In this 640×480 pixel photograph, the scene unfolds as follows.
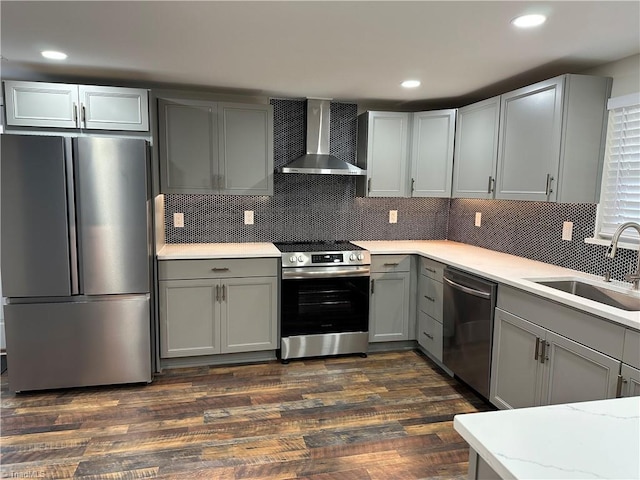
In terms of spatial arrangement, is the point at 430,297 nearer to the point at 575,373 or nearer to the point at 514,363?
the point at 514,363

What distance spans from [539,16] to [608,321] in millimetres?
1410

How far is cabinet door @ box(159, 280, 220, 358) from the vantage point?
335cm

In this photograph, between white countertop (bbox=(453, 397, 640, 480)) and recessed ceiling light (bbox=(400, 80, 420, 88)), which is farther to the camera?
recessed ceiling light (bbox=(400, 80, 420, 88))

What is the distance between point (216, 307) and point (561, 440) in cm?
283

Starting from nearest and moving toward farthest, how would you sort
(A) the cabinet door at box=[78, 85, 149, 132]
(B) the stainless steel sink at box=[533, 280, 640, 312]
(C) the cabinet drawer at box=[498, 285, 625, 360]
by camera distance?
1. (C) the cabinet drawer at box=[498, 285, 625, 360]
2. (B) the stainless steel sink at box=[533, 280, 640, 312]
3. (A) the cabinet door at box=[78, 85, 149, 132]

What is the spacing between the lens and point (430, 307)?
3611 millimetres

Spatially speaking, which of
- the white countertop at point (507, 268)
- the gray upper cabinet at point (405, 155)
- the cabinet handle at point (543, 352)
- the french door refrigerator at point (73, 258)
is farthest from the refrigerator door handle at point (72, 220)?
the cabinet handle at point (543, 352)

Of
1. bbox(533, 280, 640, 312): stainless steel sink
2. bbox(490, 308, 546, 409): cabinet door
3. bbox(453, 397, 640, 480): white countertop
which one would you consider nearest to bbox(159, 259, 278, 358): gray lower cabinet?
bbox(490, 308, 546, 409): cabinet door

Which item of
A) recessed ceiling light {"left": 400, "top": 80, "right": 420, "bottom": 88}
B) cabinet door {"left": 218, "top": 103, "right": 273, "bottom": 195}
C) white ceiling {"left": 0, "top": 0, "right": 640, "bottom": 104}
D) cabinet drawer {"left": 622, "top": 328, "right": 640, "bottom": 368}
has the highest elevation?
recessed ceiling light {"left": 400, "top": 80, "right": 420, "bottom": 88}

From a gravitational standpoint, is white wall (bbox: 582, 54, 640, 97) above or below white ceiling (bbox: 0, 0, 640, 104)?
below

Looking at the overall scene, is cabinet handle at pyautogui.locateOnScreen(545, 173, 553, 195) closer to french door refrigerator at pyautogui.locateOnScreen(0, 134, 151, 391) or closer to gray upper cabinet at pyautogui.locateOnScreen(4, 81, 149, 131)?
french door refrigerator at pyautogui.locateOnScreen(0, 134, 151, 391)

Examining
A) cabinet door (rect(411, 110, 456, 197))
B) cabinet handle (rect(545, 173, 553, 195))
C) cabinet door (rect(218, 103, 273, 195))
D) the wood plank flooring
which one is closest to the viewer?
the wood plank flooring

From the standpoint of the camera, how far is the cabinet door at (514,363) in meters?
2.41

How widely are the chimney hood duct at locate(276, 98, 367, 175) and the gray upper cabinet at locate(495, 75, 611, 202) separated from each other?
1441mm
